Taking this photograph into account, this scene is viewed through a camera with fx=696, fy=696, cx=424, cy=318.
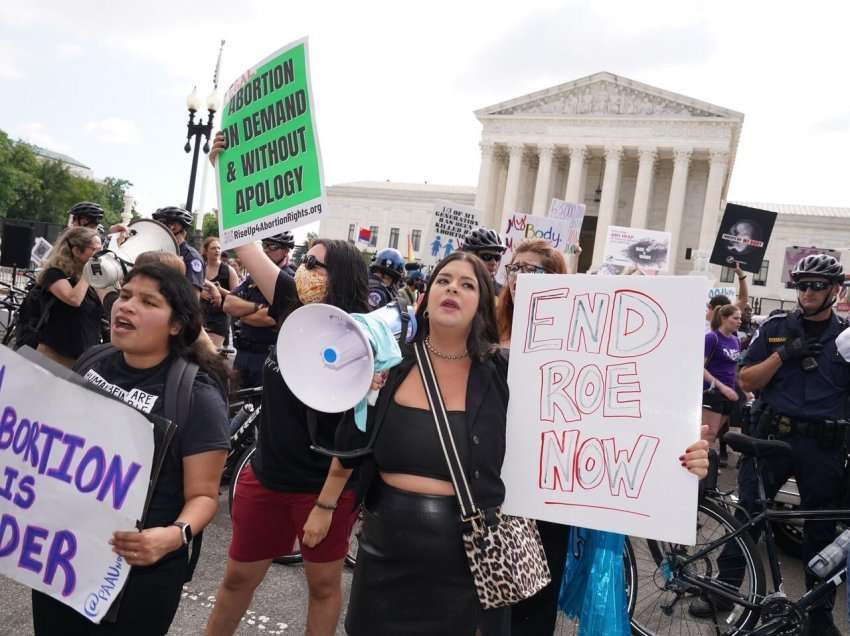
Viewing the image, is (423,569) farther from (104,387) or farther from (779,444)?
(779,444)

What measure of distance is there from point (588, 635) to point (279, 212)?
2.16 m

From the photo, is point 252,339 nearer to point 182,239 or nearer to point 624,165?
point 182,239

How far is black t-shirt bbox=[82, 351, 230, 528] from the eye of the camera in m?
2.13

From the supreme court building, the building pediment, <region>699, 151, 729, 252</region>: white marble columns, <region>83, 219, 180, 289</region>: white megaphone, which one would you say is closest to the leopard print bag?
<region>83, 219, 180, 289</region>: white megaphone

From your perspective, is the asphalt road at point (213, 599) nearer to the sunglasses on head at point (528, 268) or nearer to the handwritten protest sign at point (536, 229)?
the sunglasses on head at point (528, 268)

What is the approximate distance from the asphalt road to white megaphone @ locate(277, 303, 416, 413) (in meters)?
1.92

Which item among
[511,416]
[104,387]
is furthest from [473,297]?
[104,387]

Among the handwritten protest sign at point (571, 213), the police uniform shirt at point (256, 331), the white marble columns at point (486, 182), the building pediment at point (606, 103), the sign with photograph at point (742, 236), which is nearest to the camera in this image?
the police uniform shirt at point (256, 331)

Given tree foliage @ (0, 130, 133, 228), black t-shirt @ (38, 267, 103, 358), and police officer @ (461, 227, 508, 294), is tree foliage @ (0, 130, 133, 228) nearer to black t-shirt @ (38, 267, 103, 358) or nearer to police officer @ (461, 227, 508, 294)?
black t-shirt @ (38, 267, 103, 358)

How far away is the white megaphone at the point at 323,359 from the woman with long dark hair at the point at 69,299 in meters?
3.26

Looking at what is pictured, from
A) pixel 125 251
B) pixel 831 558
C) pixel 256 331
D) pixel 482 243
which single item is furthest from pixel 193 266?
pixel 831 558

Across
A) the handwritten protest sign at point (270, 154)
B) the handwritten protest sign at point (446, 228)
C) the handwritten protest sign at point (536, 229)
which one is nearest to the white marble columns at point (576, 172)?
the handwritten protest sign at point (536, 229)

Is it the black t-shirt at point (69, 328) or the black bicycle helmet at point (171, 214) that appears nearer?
the black t-shirt at point (69, 328)

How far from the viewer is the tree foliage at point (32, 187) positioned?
61031 mm
